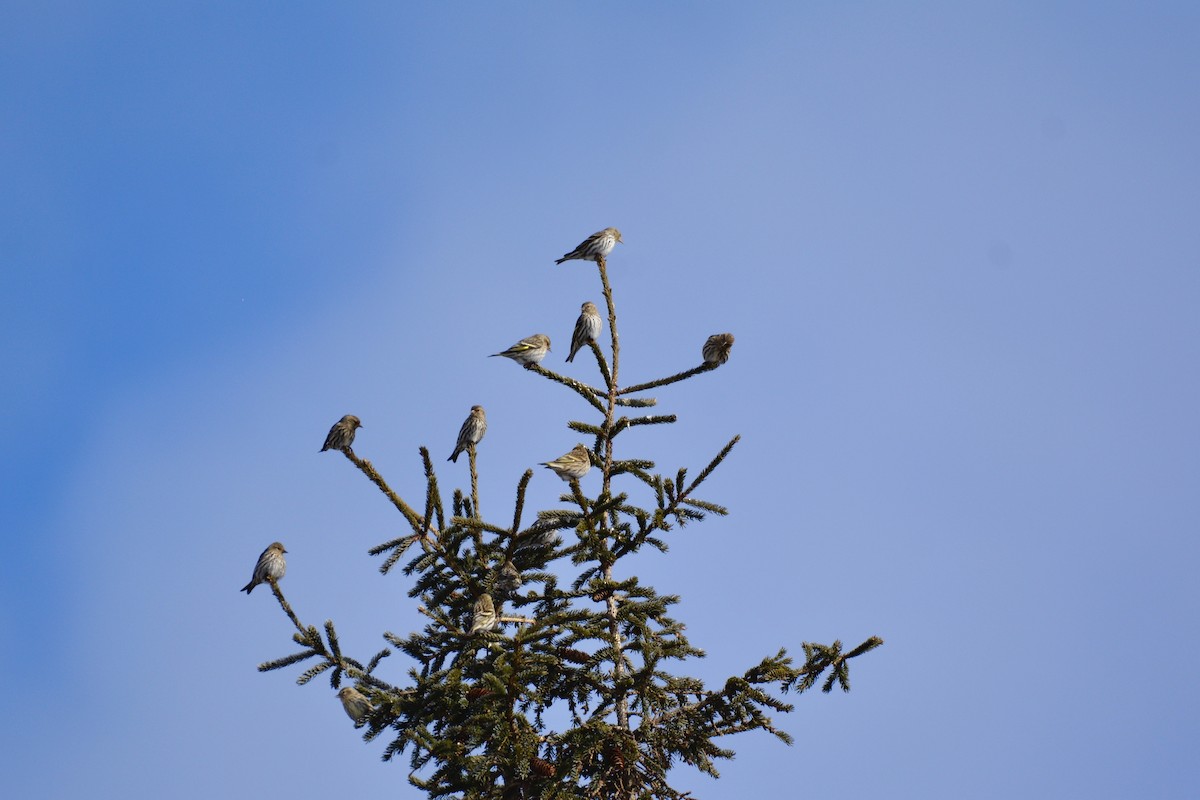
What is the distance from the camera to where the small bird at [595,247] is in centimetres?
1258

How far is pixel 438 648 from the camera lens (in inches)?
329

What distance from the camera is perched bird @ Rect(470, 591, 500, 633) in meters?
8.02

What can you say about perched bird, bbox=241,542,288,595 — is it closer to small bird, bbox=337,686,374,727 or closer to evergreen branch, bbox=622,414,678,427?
small bird, bbox=337,686,374,727

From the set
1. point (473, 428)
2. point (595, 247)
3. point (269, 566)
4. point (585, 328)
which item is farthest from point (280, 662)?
point (595, 247)

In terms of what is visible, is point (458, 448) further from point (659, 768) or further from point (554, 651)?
point (659, 768)

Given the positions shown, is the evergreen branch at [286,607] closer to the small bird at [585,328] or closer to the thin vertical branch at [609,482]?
the thin vertical branch at [609,482]

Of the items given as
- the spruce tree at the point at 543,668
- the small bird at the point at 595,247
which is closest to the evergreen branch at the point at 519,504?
the spruce tree at the point at 543,668

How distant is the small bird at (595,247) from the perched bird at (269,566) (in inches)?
185

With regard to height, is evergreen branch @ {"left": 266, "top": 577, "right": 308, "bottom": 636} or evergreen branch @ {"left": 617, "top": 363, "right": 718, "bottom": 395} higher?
evergreen branch @ {"left": 617, "top": 363, "right": 718, "bottom": 395}

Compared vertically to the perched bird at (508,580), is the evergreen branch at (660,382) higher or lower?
higher

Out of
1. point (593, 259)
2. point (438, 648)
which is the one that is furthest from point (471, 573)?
point (593, 259)

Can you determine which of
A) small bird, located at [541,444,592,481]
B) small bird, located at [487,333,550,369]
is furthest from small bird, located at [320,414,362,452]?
small bird, located at [487,333,550,369]

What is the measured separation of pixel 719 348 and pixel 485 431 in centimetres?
251

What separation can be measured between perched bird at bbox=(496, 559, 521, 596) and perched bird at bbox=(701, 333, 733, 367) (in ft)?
8.60
